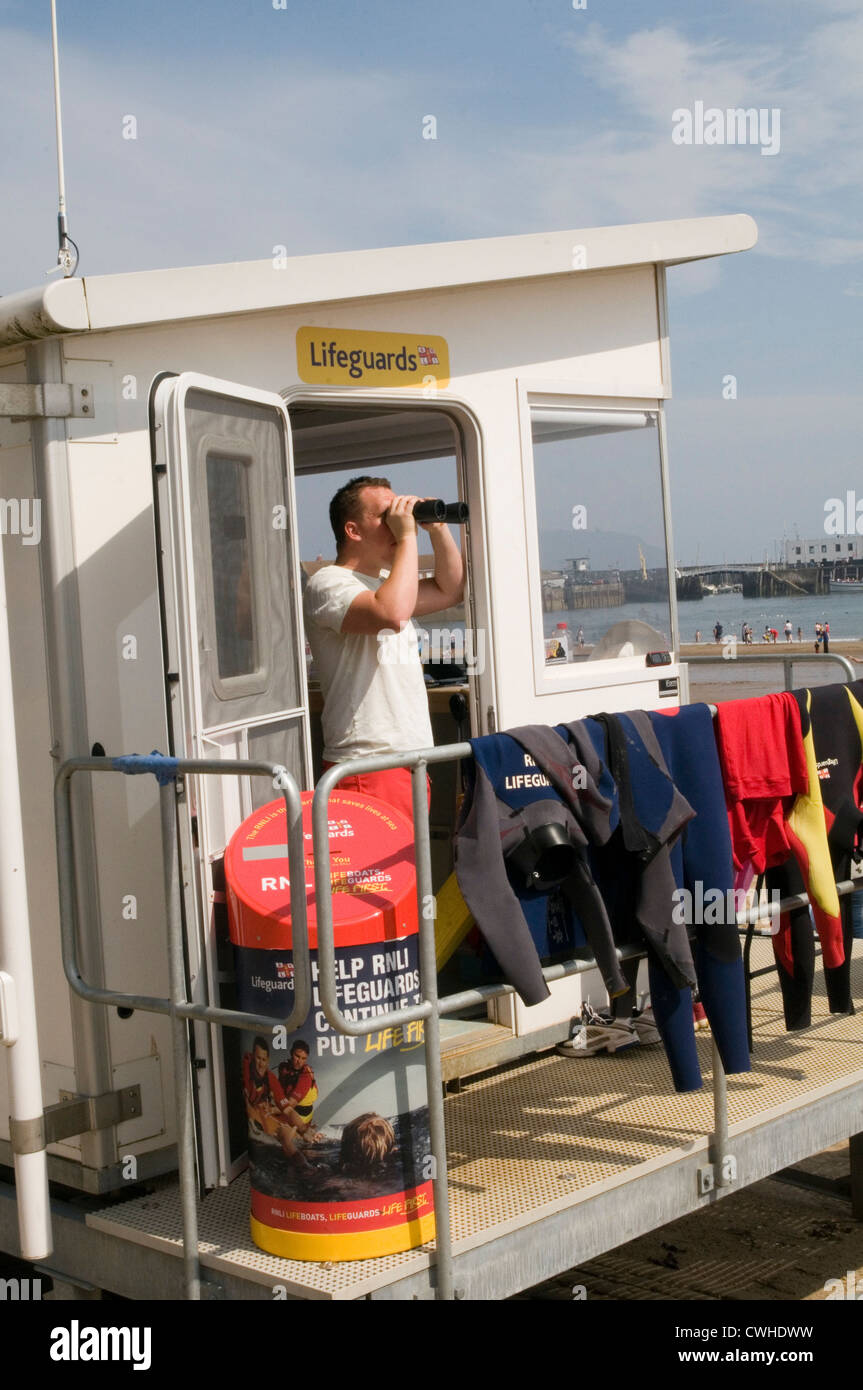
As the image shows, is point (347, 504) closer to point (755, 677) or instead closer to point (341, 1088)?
point (341, 1088)

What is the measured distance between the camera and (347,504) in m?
4.46

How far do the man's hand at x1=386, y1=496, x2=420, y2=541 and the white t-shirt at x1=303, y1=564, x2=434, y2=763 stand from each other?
0.20 m

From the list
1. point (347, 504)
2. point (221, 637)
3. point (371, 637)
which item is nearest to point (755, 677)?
point (347, 504)

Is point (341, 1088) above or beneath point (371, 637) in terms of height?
beneath

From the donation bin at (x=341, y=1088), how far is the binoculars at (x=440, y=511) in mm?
1428

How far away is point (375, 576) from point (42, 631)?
3.84ft

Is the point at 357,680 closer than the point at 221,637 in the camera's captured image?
No

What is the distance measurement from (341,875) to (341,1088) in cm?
48

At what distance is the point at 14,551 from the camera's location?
3693 millimetres

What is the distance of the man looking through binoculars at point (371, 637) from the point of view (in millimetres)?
4070

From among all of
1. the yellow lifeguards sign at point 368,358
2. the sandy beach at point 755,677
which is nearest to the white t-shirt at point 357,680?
the yellow lifeguards sign at point 368,358

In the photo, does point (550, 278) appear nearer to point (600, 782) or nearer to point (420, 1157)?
point (600, 782)

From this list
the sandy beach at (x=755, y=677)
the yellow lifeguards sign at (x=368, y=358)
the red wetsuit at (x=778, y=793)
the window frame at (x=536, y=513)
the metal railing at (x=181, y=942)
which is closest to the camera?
the metal railing at (x=181, y=942)

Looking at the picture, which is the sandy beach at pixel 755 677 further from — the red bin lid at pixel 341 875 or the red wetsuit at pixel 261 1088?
the red wetsuit at pixel 261 1088
